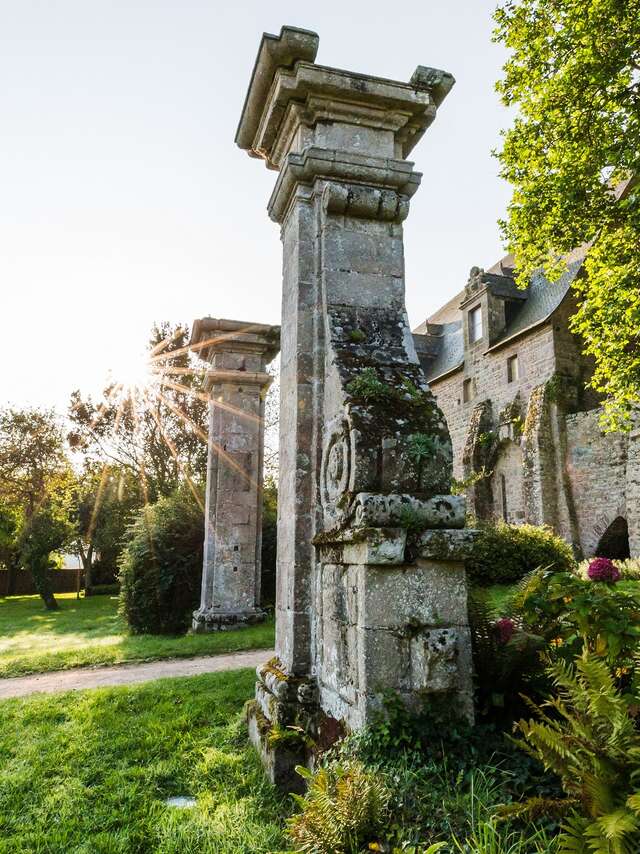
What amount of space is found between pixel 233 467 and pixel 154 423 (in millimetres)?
15472

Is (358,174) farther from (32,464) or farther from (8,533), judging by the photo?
(8,533)

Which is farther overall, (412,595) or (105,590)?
(105,590)

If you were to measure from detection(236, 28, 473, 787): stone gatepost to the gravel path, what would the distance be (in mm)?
2974

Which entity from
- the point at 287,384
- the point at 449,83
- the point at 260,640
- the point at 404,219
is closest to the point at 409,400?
the point at 287,384

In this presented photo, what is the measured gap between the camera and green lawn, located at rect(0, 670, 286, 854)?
2.56 metres

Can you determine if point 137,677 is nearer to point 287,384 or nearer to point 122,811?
point 122,811

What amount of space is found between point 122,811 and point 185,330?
24122 mm

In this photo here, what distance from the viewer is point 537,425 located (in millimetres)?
16453

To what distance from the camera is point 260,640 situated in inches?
304

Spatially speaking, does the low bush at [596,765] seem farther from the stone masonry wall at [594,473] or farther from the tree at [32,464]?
the tree at [32,464]

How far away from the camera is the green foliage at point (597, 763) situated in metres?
1.46

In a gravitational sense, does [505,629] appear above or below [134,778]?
above

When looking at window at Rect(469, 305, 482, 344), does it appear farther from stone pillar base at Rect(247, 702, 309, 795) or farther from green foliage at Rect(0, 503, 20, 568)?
green foliage at Rect(0, 503, 20, 568)

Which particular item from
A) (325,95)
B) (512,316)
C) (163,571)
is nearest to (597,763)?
(325,95)
